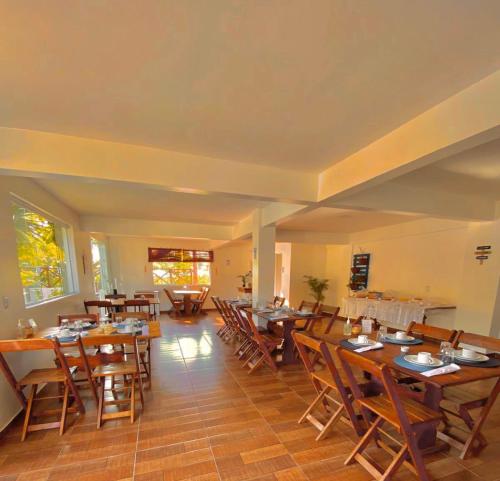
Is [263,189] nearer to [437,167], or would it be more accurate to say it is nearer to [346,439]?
[437,167]

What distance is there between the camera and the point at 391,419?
1.55 metres

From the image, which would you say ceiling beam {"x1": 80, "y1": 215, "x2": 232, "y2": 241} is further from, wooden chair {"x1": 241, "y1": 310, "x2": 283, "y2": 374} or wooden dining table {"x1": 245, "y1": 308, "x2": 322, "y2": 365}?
wooden dining table {"x1": 245, "y1": 308, "x2": 322, "y2": 365}

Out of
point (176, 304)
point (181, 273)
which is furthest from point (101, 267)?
point (176, 304)

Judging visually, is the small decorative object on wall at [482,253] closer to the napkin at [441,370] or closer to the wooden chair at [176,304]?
the napkin at [441,370]

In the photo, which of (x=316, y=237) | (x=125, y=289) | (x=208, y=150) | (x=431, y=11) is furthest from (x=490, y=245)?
(x=125, y=289)

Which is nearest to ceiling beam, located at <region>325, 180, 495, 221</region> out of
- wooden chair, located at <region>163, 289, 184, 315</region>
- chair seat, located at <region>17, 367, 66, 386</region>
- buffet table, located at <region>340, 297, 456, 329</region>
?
buffet table, located at <region>340, 297, 456, 329</region>

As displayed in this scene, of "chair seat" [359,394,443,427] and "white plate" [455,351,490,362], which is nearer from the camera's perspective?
"chair seat" [359,394,443,427]

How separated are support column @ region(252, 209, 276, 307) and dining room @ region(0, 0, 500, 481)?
0.49m

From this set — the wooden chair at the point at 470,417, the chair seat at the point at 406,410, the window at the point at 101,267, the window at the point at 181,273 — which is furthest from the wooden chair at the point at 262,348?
the window at the point at 101,267

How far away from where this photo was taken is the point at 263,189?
8.59 ft

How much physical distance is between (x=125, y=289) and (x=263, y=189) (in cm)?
662

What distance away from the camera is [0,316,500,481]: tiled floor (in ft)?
5.59

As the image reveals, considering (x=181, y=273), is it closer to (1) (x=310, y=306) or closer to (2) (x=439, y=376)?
(1) (x=310, y=306)

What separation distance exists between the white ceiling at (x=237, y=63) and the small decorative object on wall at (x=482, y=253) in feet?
11.8
